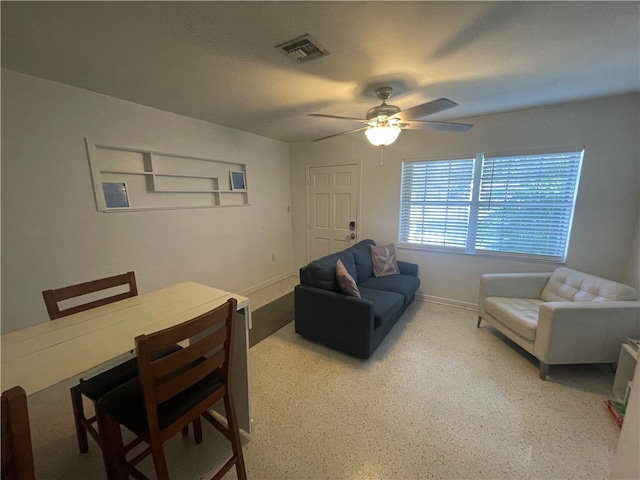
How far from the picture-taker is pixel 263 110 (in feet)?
9.01

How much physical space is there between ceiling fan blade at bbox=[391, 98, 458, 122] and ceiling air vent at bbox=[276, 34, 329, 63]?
732 mm

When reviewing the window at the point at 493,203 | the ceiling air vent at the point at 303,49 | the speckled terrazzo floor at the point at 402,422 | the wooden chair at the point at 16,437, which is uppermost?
the ceiling air vent at the point at 303,49

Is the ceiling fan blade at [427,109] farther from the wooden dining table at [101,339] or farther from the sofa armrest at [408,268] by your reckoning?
the sofa armrest at [408,268]

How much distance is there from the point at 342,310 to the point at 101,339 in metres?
1.69

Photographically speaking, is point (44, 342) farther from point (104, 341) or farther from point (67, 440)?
point (67, 440)

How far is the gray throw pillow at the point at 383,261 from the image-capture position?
136 inches

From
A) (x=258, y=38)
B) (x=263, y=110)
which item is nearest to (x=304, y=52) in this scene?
(x=258, y=38)

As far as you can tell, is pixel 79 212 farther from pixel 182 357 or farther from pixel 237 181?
pixel 182 357

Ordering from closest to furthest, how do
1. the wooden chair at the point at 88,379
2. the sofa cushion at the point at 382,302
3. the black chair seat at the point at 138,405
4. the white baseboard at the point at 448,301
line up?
the black chair seat at the point at 138,405
the wooden chair at the point at 88,379
the sofa cushion at the point at 382,302
the white baseboard at the point at 448,301

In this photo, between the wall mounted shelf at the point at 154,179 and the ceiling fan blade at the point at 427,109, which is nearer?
the ceiling fan blade at the point at 427,109

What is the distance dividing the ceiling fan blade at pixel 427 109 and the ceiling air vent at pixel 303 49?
2.40ft

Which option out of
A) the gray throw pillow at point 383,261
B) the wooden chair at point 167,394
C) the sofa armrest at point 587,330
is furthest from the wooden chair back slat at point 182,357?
the gray throw pillow at point 383,261

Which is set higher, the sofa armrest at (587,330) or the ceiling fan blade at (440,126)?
the ceiling fan blade at (440,126)

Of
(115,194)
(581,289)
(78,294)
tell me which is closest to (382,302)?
(581,289)
